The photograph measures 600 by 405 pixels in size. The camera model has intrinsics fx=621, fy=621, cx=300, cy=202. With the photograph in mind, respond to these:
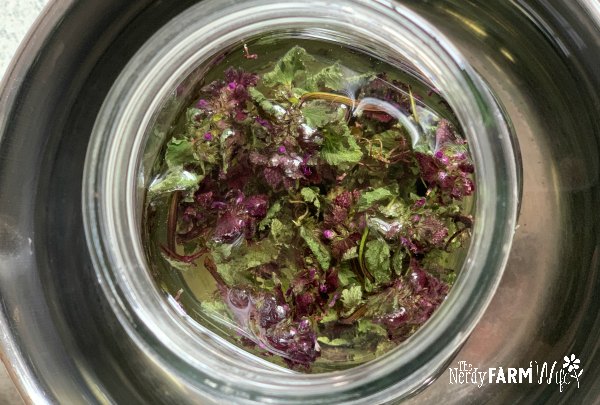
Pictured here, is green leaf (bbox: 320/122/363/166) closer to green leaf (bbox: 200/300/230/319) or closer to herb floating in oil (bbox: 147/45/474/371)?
herb floating in oil (bbox: 147/45/474/371)

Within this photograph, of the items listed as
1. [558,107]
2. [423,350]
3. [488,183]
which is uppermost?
[558,107]

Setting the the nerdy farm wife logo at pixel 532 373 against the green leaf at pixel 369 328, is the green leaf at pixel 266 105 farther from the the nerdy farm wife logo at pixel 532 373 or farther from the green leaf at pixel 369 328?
the the nerdy farm wife logo at pixel 532 373

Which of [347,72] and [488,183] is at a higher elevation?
[347,72]

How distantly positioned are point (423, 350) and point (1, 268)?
426 mm

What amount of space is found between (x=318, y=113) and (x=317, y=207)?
9 centimetres

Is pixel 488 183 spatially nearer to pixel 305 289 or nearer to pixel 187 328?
pixel 305 289

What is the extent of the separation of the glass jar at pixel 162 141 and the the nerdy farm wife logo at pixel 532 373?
8 centimetres

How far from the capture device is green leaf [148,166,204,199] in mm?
585

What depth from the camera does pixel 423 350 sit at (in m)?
0.49

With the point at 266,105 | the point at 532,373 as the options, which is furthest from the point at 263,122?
the point at 532,373

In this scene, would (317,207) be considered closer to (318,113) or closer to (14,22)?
(318,113)

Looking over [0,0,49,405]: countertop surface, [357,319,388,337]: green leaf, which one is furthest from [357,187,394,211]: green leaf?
[0,0,49,405]: countertop surface

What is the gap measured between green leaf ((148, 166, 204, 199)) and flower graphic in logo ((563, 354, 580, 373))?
0.41 metres

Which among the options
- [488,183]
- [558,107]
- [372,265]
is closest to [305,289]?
[372,265]
